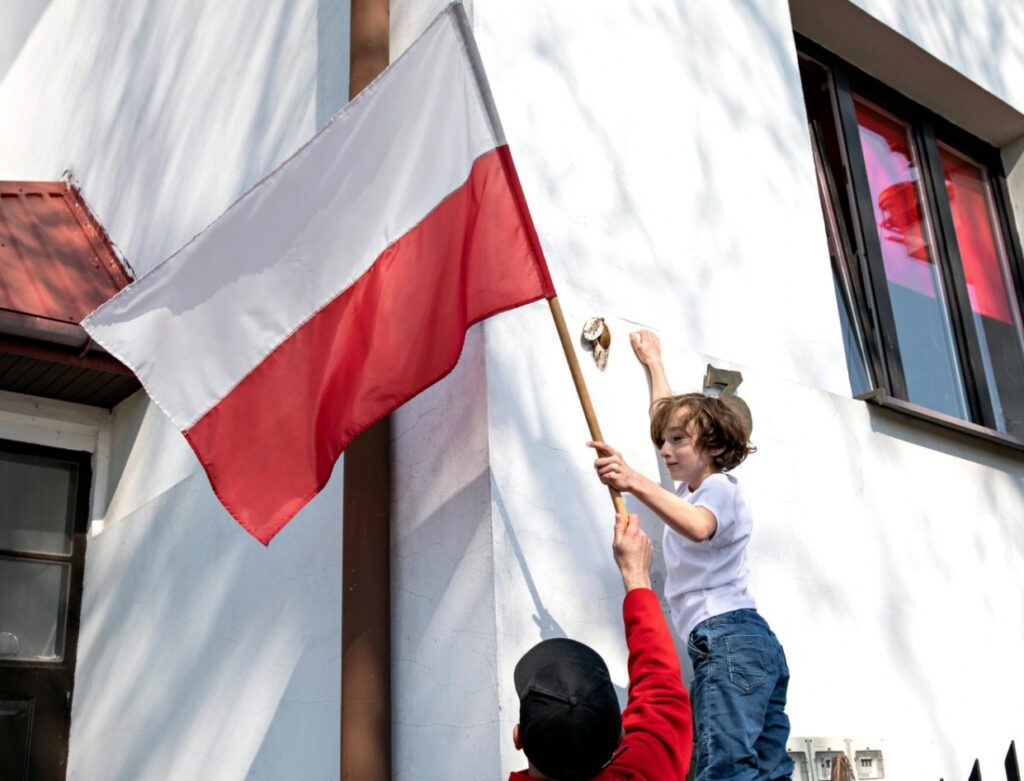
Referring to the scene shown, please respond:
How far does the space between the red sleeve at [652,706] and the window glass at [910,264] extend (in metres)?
2.68

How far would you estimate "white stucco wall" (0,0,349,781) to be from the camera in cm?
352

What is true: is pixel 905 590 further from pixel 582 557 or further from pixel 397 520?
pixel 397 520

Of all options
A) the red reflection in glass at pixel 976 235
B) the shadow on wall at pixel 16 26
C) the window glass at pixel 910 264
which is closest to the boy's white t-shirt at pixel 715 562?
the window glass at pixel 910 264

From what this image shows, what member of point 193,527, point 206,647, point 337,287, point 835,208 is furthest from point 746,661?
point 835,208

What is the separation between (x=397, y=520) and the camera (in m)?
3.32

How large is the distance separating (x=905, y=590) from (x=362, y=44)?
2.46 meters

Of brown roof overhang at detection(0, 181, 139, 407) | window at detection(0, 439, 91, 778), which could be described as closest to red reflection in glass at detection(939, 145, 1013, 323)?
brown roof overhang at detection(0, 181, 139, 407)

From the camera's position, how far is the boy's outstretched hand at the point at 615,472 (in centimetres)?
290

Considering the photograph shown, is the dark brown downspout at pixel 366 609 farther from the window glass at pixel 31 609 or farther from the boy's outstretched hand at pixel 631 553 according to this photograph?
the window glass at pixel 31 609

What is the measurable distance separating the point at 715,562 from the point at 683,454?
30 cm

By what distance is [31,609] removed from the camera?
4719mm

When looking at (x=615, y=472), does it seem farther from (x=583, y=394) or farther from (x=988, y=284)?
(x=988, y=284)

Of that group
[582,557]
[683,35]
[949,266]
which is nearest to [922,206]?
[949,266]

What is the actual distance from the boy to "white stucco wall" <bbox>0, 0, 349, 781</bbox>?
93 cm
